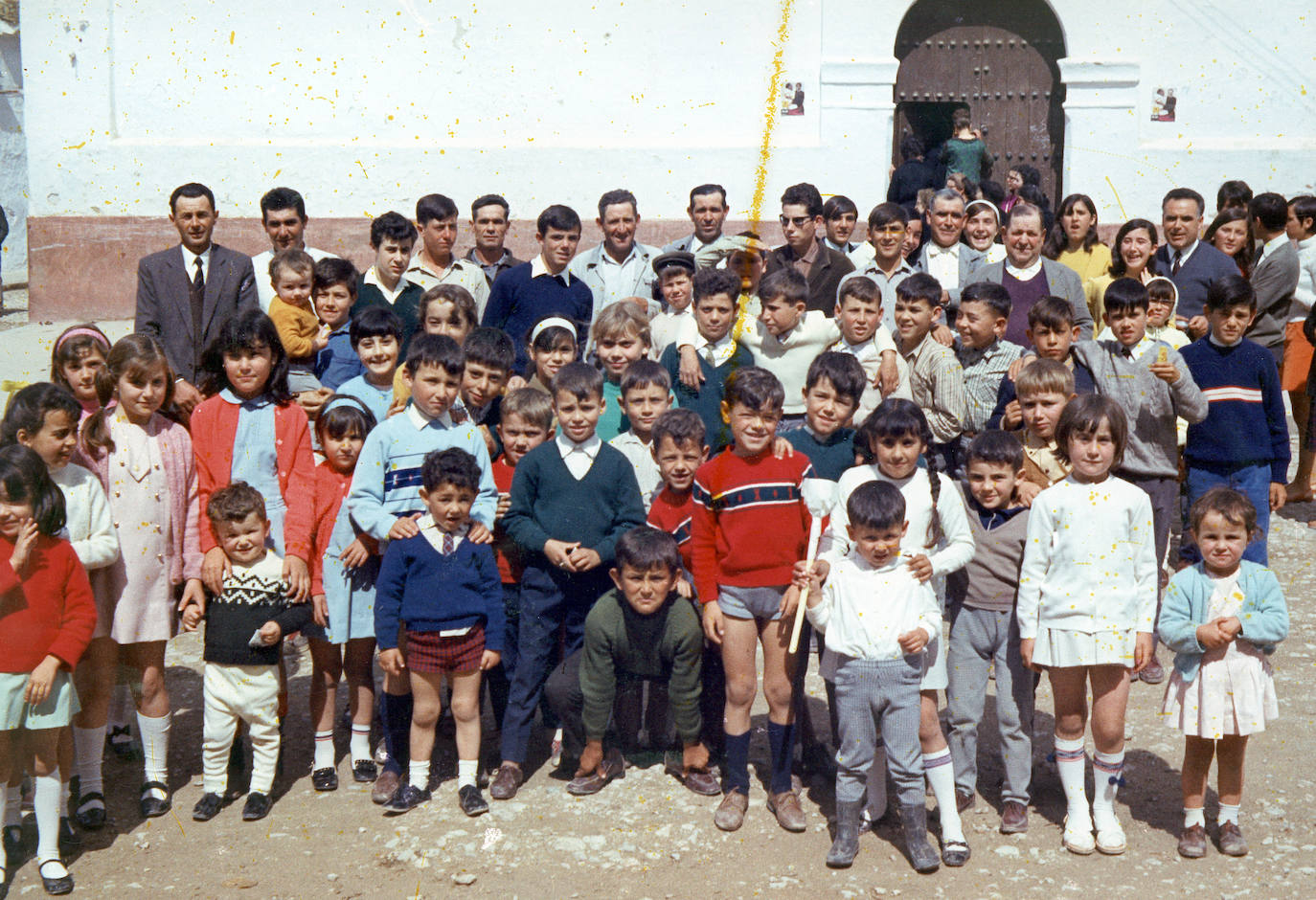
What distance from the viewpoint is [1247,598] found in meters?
4.01

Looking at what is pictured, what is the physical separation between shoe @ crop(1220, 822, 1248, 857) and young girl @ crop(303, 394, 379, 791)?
2849mm

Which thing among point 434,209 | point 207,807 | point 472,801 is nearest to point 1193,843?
point 472,801

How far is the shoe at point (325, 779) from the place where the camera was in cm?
450

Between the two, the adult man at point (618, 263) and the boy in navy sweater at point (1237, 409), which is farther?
the adult man at point (618, 263)

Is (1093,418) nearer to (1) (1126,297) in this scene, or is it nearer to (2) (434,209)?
(1) (1126,297)

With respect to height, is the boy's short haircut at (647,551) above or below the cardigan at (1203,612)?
above

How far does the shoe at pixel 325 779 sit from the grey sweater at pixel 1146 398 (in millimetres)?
3233

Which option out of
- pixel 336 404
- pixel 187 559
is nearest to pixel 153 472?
pixel 187 559

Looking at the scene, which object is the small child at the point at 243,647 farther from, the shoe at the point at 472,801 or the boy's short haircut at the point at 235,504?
the shoe at the point at 472,801

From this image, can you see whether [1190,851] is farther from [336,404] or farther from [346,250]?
[346,250]

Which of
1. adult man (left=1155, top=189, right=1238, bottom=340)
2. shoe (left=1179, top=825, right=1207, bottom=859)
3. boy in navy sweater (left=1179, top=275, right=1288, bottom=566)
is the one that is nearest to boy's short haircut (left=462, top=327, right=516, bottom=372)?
boy in navy sweater (left=1179, top=275, right=1288, bottom=566)

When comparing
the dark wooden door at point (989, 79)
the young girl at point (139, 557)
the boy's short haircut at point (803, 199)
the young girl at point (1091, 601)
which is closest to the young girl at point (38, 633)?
the young girl at point (139, 557)

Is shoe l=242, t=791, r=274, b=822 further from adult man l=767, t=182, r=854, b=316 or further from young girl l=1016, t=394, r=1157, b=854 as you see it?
adult man l=767, t=182, r=854, b=316

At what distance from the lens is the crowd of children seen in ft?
13.2
